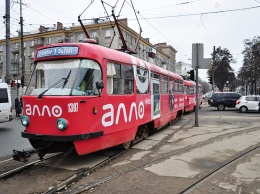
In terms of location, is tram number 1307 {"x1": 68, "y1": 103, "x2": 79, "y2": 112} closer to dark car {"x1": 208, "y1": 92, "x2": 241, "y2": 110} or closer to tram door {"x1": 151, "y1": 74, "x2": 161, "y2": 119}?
tram door {"x1": 151, "y1": 74, "x2": 161, "y2": 119}

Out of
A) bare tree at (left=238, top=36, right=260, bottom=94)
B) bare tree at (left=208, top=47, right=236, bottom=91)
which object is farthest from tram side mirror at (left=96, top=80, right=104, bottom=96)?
bare tree at (left=208, top=47, right=236, bottom=91)

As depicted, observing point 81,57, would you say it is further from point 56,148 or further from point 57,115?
point 56,148

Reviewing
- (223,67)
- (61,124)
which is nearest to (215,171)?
(61,124)

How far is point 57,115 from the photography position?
5.93 meters

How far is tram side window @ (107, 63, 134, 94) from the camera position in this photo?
692 cm

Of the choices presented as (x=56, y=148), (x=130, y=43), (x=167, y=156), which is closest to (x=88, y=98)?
(x=56, y=148)

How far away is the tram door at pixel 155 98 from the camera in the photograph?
1014cm

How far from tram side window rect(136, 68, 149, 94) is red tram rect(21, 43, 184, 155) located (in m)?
0.84

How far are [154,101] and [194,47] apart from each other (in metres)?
5.01

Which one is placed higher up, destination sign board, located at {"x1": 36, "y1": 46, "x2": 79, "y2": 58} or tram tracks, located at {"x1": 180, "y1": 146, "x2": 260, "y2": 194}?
destination sign board, located at {"x1": 36, "y1": 46, "x2": 79, "y2": 58}

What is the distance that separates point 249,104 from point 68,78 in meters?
20.1

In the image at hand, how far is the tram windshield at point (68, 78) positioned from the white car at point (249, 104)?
1948cm

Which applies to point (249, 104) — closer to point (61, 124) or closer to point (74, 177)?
point (61, 124)

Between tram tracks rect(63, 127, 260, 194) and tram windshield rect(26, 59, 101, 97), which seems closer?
tram tracks rect(63, 127, 260, 194)
